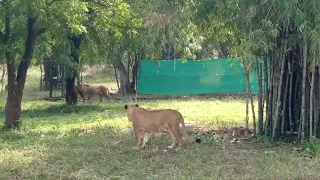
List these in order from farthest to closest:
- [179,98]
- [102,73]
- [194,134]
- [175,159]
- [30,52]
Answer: [102,73], [179,98], [30,52], [194,134], [175,159]

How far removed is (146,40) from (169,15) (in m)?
0.52

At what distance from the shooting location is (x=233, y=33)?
37.5 ft

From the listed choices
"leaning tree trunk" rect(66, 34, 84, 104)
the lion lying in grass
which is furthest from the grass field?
the lion lying in grass

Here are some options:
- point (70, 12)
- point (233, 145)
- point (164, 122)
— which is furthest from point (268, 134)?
point (70, 12)

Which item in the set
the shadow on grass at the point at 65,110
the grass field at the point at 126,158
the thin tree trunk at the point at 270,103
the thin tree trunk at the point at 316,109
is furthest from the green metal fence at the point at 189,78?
the thin tree trunk at the point at 316,109

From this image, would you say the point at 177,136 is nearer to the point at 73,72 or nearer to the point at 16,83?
the point at 16,83

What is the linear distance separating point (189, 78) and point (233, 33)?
12.1 metres

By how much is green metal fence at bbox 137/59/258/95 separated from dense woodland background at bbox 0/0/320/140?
345 inches

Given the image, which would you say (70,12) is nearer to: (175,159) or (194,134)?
(194,134)

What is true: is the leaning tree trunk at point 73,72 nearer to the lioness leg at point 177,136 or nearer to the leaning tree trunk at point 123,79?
the leaning tree trunk at point 123,79

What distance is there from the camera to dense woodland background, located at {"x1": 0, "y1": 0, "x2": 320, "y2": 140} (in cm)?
851

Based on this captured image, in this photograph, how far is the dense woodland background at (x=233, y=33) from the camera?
8508mm

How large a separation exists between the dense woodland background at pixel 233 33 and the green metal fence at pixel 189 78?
8.77 metres

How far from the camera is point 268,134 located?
34.1 feet
